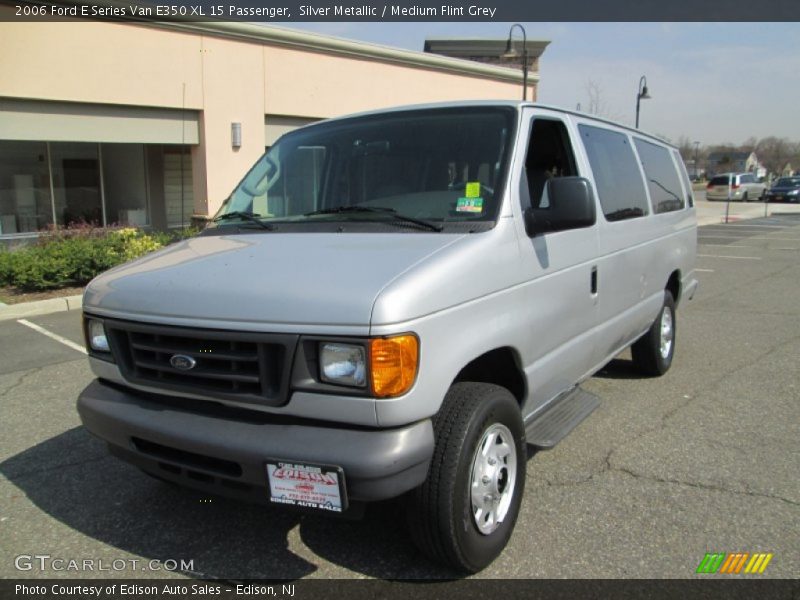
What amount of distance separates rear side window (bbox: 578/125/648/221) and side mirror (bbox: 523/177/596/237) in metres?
1.01

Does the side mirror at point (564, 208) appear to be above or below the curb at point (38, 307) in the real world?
above

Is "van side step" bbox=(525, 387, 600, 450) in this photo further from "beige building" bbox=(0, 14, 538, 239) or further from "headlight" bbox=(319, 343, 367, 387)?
"beige building" bbox=(0, 14, 538, 239)

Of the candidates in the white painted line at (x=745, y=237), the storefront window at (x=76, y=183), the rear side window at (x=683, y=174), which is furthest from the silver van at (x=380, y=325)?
the white painted line at (x=745, y=237)

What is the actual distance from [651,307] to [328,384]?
359cm

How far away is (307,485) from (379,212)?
1.48 metres

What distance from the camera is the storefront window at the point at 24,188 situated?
→ 40.3 ft

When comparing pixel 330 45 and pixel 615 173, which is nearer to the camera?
pixel 615 173

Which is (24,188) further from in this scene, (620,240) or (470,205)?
(470,205)

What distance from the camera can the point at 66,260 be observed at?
9.58m

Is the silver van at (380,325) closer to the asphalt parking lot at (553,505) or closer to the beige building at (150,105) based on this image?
the asphalt parking lot at (553,505)

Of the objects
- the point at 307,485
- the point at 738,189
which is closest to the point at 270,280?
the point at 307,485

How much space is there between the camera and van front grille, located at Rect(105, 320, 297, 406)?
2.50 m

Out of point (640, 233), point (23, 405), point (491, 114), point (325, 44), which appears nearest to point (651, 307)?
point (640, 233)

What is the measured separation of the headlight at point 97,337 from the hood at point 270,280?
3.3 inches
